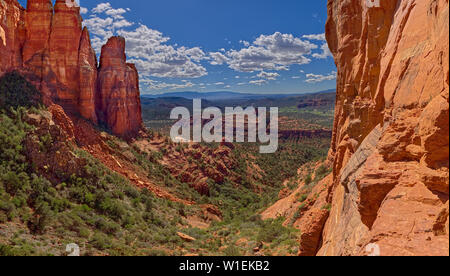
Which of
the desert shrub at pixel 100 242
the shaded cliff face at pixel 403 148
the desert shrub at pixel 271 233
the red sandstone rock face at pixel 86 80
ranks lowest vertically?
the desert shrub at pixel 271 233

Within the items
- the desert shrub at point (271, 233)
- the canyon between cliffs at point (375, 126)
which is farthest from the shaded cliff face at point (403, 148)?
the desert shrub at point (271, 233)

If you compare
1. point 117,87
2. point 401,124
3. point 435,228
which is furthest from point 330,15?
point 117,87

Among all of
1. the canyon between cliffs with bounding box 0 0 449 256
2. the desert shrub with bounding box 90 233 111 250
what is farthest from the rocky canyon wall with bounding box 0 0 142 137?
the desert shrub with bounding box 90 233 111 250

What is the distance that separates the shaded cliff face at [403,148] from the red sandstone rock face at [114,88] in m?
36.6

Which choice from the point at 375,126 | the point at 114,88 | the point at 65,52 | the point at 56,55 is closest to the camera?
the point at 375,126

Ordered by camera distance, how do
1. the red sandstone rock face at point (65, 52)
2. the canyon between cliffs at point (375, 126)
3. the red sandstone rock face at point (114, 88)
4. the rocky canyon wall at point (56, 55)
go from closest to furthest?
the canyon between cliffs at point (375, 126), the rocky canyon wall at point (56, 55), the red sandstone rock face at point (65, 52), the red sandstone rock face at point (114, 88)

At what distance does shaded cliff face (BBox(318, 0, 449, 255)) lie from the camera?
6141 mm

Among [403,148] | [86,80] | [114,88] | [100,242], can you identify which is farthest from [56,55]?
[403,148]

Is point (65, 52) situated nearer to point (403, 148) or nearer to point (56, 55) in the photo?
point (56, 55)

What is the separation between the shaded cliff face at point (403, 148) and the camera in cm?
614

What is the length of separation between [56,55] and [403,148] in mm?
37304

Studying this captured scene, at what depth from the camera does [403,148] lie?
295 inches

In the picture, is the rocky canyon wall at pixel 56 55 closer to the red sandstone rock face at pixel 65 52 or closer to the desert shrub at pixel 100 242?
the red sandstone rock face at pixel 65 52
